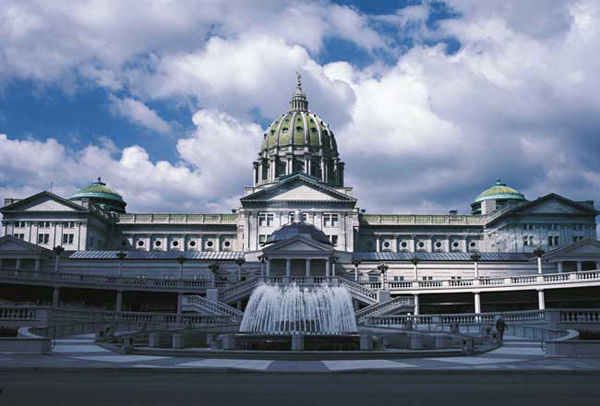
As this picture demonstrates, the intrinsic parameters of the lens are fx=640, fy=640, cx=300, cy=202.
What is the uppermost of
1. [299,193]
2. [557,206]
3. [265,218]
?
[299,193]

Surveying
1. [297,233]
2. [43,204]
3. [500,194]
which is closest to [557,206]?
[500,194]

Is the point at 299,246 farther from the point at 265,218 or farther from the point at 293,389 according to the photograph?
the point at 293,389

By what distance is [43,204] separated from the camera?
12256 cm

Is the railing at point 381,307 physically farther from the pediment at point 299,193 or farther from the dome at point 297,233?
the pediment at point 299,193

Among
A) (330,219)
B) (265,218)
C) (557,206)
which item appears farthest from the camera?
(557,206)

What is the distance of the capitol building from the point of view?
77.8 meters

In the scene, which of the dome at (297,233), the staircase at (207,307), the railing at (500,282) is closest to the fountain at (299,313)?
the staircase at (207,307)

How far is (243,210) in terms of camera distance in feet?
394

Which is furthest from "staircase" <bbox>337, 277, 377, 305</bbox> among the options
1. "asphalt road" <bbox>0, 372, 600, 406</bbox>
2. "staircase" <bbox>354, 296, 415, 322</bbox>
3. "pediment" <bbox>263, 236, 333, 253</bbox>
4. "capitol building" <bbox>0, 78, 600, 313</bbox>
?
"asphalt road" <bbox>0, 372, 600, 406</bbox>

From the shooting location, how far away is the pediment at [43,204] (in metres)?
122

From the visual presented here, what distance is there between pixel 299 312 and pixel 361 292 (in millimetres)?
17260

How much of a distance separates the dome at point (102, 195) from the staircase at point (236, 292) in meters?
85.8

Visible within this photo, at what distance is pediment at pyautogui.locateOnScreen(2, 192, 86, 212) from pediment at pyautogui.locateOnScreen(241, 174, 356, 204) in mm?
35654

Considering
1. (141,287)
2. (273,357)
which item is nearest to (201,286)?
(141,287)
